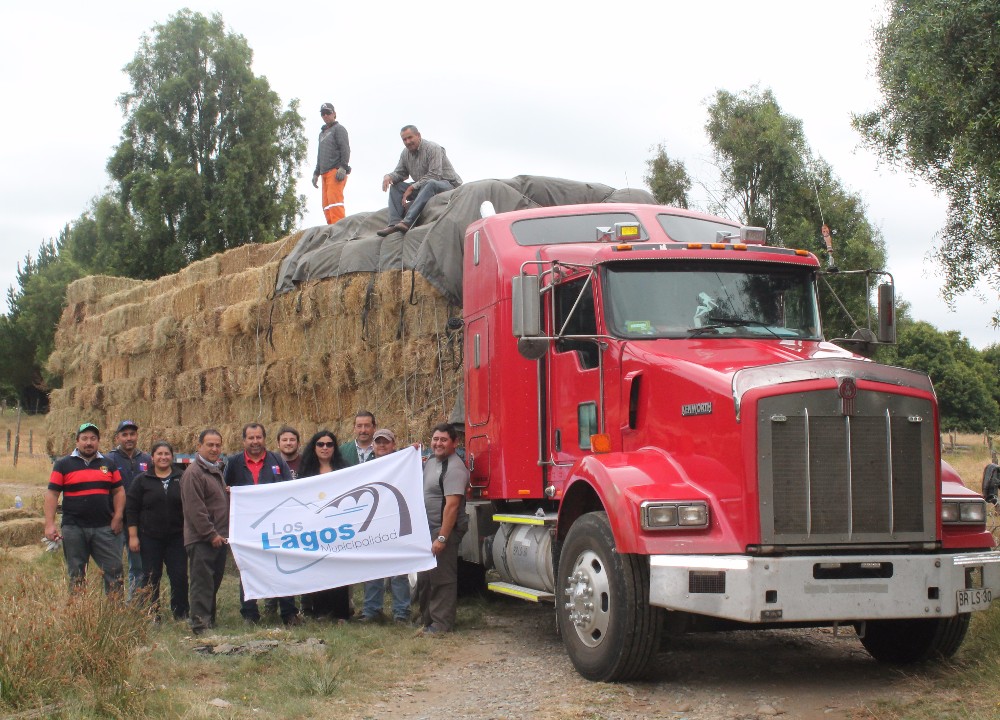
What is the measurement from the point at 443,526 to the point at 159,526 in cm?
258

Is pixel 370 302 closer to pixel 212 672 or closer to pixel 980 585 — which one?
pixel 212 672

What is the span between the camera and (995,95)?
1262 centimetres

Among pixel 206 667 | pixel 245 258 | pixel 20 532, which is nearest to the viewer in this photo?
pixel 206 667

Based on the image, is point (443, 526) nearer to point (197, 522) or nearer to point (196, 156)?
point (197, 522)

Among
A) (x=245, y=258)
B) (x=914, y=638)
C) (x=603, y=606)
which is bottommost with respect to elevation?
(x=914, y=638)

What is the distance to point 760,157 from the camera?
95.2ft

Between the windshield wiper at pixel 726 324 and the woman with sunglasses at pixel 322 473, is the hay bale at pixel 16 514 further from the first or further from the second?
the windshield wiper at pixel 726 324

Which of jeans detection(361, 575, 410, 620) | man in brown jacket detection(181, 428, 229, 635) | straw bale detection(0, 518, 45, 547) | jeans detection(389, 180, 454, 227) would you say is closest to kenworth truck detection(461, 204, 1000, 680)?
jeans detection(361, 575, 410, 620)

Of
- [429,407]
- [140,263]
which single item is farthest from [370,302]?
[140,263]

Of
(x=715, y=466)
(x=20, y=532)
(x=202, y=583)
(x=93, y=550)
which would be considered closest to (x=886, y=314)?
(x=715, y=466)

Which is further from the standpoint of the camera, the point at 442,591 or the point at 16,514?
the point at 16,514

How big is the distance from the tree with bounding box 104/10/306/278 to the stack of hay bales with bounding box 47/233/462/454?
83.8 feet

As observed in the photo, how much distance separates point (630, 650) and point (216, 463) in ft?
15.2

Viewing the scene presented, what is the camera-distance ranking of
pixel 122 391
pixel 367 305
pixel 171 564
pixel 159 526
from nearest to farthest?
pixel 159 526 < pixel 171 564 < pixel 367 305 < pixel 122 391
